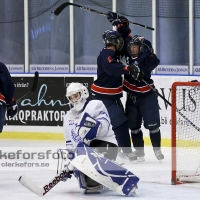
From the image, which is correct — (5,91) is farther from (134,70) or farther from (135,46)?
(135,46)

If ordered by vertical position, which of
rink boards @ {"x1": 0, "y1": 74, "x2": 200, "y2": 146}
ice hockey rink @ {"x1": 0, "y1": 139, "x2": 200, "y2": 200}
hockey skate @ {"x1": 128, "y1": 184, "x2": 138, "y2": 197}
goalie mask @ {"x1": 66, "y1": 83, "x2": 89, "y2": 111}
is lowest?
ice hockey rink @ {"x1": 0, "y1": 139, "x2": 200, "y2": 200}

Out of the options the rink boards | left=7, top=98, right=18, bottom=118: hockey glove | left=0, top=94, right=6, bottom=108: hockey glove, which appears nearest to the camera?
left=0, top=94, right=6, bottom=108: hockey glove

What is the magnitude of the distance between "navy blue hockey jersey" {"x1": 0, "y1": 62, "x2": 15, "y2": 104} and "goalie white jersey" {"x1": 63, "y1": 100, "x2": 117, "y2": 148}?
3.34 feet

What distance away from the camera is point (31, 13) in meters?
10.2

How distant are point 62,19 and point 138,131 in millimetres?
3208

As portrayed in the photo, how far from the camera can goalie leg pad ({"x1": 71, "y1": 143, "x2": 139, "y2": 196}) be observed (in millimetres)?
5332

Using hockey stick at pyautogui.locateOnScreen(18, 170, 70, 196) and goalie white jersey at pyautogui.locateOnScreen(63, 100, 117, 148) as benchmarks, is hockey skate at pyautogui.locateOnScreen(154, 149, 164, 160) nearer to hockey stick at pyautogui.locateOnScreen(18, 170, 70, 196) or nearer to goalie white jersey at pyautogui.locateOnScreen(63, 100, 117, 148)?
goalie white jersey at pyautogui.locateOnScreen(63, 100, 117, 148)

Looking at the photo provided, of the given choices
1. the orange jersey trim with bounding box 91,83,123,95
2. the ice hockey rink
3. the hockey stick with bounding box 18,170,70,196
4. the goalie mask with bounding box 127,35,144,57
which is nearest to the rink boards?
the ice hockey rink

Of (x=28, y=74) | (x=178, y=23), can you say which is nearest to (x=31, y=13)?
(x=28, y=74)

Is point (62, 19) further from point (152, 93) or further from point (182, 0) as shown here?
point (152, 93)

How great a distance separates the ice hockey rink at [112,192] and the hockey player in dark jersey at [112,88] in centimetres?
26

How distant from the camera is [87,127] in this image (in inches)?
209

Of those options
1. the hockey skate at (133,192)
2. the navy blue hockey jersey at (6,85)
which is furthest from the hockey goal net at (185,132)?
the navy blue hockey jersey at (6,85)

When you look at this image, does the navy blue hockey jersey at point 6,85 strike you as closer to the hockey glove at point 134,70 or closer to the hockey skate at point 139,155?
the hockey glove at point 134,70
